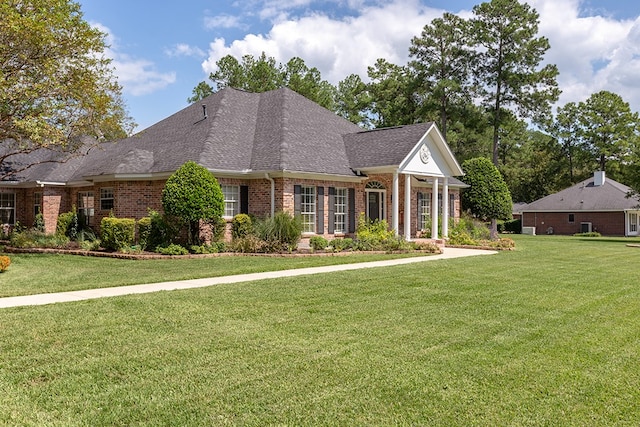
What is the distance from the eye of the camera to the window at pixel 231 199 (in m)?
18.9

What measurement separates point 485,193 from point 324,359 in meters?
23.4

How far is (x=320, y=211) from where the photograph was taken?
64.8 feet

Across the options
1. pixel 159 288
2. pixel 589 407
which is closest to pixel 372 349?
pixel 589 407

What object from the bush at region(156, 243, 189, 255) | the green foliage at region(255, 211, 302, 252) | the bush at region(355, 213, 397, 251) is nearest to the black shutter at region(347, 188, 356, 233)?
the bush at region(355, 213, 397, 251)

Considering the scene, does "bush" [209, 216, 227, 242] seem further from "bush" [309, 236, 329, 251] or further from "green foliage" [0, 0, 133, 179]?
"green foliage" [0, 0, 133, 179]

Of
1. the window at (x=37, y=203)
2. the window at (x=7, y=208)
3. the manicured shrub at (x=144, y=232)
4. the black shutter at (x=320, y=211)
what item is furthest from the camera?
the window at (x=7, y=208)

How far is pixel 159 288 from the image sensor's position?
1010 centimetres

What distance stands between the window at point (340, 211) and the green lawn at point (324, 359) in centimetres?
1096

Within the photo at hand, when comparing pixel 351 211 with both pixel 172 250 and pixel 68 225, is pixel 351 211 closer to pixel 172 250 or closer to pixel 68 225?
pixel 172 250

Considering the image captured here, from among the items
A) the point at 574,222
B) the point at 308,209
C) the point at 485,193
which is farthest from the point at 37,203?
the point at 574,222

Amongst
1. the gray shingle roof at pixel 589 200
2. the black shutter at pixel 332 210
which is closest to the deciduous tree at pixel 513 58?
the gray shingle roof at pixel 589 200

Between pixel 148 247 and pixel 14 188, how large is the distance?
12.0 meters

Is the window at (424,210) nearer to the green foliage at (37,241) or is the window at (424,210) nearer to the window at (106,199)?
the window at (106,199)

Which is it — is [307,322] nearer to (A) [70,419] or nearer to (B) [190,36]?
(A) [70,419]
